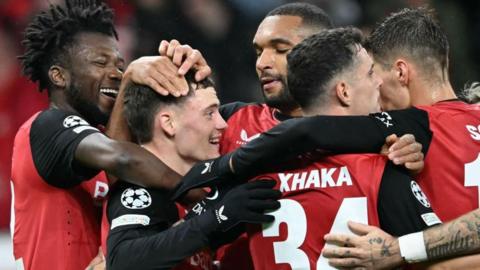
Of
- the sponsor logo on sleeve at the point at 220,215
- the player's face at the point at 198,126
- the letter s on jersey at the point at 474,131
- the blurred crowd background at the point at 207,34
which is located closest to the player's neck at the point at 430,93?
the letter s on jersey at the point at 474,131

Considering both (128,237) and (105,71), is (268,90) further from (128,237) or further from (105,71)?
(128,237)

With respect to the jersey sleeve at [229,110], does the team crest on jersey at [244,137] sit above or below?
below

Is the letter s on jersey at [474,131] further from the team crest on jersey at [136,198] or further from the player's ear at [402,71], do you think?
the team crest on jersey at [136,198]

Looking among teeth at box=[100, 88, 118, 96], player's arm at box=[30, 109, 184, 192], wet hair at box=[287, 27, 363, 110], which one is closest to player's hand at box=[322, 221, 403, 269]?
wet hair at box=[287, 27, 363, 110]

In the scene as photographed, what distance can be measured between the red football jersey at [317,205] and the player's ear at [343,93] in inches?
8.3

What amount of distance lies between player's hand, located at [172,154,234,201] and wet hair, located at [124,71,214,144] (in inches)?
12.8

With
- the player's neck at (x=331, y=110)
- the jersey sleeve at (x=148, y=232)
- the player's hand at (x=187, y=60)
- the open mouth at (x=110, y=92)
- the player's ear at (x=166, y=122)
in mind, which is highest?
the player's hand at (x=187, y=60)

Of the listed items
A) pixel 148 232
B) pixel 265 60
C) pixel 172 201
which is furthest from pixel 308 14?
pixel 148 232

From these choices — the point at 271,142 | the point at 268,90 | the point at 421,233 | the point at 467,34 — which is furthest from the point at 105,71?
the point at 467,34

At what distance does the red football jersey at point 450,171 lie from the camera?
11.6 ft

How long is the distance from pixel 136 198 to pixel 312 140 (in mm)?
762

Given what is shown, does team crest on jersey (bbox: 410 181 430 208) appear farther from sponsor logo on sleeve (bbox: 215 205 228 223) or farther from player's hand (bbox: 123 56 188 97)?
player's hand (bbox: 123 56 188 97)

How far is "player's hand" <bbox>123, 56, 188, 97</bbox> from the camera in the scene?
11.9ft

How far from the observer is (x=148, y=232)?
3469 millimetres
